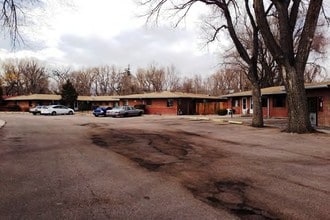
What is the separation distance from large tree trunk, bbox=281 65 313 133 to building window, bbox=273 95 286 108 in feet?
57.0

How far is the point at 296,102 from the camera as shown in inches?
917

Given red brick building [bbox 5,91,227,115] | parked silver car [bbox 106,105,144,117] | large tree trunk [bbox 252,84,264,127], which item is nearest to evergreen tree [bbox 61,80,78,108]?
red brick building [bbox 5,91,227,115]

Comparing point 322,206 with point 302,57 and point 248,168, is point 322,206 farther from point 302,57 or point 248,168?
point 302,57

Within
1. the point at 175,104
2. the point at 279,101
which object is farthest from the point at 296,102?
the point at 175,104

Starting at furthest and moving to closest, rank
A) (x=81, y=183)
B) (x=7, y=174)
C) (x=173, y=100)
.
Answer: (x=173, y=100)
(x=7, y=174)
(x=81, y=183)

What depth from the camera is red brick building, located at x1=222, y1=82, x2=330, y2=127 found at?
28438 millimetres

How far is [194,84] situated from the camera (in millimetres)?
112625

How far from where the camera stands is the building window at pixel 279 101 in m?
40.7

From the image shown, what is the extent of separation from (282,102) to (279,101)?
59 cm

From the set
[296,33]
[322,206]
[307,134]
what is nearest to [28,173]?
[322,206]

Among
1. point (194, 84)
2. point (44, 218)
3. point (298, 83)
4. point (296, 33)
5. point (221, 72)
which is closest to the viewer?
point (44, 218)

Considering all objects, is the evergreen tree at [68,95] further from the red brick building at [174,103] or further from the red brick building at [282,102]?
the red brick building at [282,102]

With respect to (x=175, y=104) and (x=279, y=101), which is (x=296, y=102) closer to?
(x=279, y=101)

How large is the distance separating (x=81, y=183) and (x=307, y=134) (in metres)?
16.6
